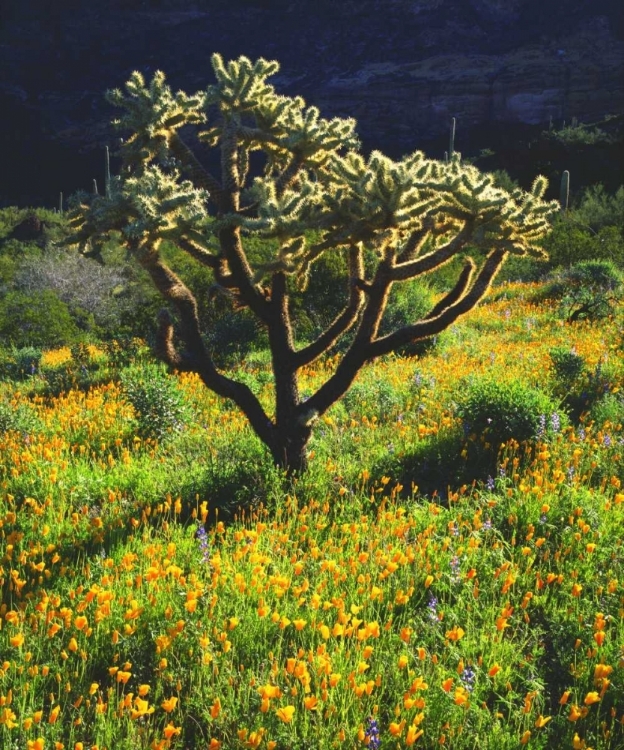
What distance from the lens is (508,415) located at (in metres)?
5.22

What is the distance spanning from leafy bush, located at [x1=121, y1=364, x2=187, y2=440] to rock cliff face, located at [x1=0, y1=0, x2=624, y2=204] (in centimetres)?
5388

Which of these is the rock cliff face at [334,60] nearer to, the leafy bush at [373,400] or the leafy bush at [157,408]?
the leafy bush at [373,400]

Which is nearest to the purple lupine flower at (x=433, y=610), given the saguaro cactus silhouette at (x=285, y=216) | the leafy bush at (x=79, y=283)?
the saguaro cactus silhouette at (x=285, y=216)

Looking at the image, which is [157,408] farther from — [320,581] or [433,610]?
[433,610]

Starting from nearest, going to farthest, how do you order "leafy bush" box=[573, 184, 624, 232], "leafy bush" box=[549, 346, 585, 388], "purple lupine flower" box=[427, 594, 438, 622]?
1. "purple lupine flower" box=[427, 594, 438, 622]
2. "leafy bush" box=[549, 346, 585, 388]
3. "leafy bush" box=[573, 184, 624, 232]

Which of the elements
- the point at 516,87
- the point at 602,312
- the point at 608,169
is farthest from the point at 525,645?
the point at 516,87

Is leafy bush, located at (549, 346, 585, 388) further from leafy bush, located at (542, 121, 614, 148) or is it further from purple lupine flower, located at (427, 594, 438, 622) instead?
leafy bush, located at (542, 121, 614, 148)

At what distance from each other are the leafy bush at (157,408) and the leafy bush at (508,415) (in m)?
2.64

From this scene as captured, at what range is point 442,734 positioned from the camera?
2.47m

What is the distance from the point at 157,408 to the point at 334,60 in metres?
66.3

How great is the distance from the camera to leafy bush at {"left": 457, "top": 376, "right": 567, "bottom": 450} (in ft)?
16.9

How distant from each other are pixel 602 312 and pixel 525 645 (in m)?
8.79

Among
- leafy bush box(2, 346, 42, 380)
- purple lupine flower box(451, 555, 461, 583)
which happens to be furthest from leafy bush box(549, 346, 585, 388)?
leafy bush box(2, 346, 42, 380)

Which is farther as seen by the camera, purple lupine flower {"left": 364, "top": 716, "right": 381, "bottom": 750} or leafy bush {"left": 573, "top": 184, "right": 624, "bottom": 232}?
leafy bush {"left": 573, "top": 184, "right": 624, "bottom": 232}
